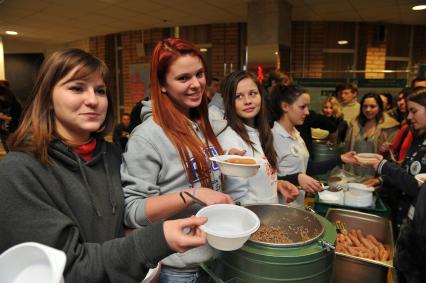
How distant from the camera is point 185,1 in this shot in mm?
5035

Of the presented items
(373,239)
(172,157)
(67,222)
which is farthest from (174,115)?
(373,239)

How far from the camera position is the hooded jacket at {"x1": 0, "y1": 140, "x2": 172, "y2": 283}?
0.76 m

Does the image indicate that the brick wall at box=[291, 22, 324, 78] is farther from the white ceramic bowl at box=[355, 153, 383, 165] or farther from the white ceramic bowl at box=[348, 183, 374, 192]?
the white ceramic bowl at box=[348, 183, 374, 192]

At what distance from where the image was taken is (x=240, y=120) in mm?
1798

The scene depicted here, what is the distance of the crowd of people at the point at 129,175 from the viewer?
79 centimetres

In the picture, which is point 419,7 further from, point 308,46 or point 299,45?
point 299,45

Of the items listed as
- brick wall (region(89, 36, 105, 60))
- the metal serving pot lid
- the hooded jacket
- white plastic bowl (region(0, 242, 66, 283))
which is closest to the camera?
white plastic bowl (region(0, 242, 66, 283))

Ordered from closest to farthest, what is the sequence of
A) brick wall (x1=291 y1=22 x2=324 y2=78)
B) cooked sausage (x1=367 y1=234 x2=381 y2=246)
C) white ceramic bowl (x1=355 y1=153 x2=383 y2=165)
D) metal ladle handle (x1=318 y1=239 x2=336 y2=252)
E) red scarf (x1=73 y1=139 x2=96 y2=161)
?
red scarf (x1=73 y1=139 x2=96 y2=161), metal ladle handle (x1=318 y1=239 x2=336 y2=252), cooked sausage (x1=367 y1=234 x2=381 y2=246), white ceramic bowl (x1=355 y1=153 x2=383 y2=165), brick wall (x1=291 y1=22 x2=324 y2=78)

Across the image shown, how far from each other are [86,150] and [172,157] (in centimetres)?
30

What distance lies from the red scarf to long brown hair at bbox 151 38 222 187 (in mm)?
258

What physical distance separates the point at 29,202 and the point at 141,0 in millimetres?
4896

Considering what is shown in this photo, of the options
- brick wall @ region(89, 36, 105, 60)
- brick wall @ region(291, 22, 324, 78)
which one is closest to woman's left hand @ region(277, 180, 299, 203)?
brick wall @ region(291, 22, 324, 78)

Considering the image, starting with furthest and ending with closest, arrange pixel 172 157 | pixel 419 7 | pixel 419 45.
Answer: pixel 419 45 → pixel 419 7 → pixel 172 157

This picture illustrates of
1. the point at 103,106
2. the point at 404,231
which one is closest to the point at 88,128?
the point at 103,106
